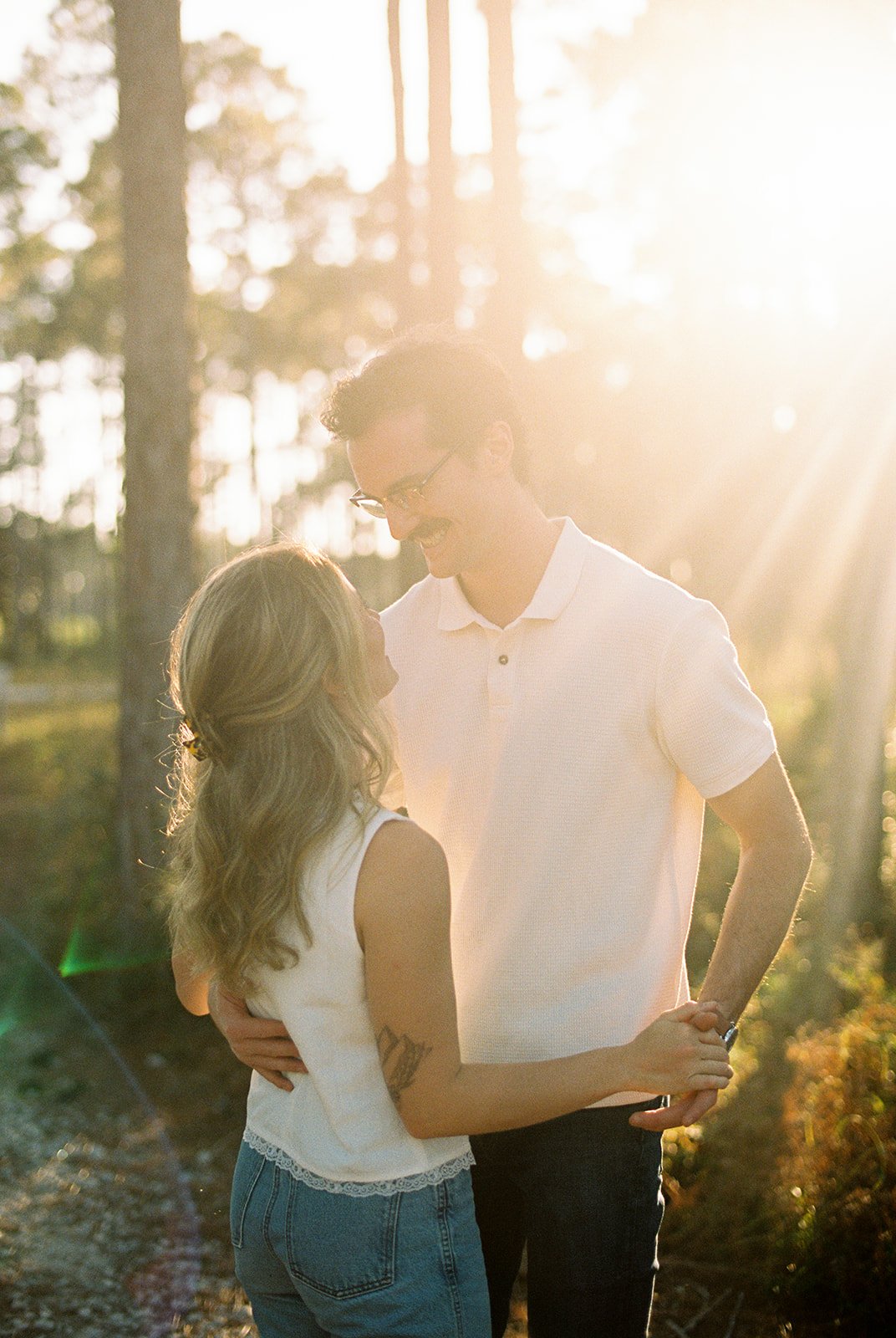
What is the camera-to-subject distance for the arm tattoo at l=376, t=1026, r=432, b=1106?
1.83 meters

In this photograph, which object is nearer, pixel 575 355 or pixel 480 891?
pixel 480 891

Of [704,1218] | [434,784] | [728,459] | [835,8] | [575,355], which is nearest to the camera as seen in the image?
[434,784]

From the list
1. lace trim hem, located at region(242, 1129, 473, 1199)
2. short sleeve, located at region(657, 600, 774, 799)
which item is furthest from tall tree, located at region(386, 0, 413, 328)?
lace trim hem, located at region(242, 1129, 473, 1199)

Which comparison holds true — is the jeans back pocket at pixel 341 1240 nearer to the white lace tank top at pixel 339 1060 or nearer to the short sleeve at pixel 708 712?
the white lace tank top at pixel 339 1060

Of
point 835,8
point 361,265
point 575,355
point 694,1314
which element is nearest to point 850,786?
point 694,1314

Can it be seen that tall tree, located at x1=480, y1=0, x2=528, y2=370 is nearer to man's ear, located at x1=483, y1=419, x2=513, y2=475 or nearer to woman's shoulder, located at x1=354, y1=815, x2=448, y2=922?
man's ear, located at x1=483, y1=419, x2=513, y2=475

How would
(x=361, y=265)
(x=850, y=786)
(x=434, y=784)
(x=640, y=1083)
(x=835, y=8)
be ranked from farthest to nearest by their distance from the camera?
(x=361, y=265)
(x=835, y=8)
(x=850, y=786)
(x=434, y=784)
(x=640, y=1083)

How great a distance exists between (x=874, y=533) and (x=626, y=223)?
13241 millimetres

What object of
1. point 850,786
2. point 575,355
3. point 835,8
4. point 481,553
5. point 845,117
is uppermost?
point 835,8

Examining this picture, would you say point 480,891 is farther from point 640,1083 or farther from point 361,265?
point 361,265

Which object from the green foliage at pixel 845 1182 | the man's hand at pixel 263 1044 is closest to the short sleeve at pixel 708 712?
the man's hand at pixel 263 1044

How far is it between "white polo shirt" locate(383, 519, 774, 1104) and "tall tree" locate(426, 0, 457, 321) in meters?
4.34

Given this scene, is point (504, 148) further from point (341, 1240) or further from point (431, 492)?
point (341, 1240)

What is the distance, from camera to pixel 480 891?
2.36m
